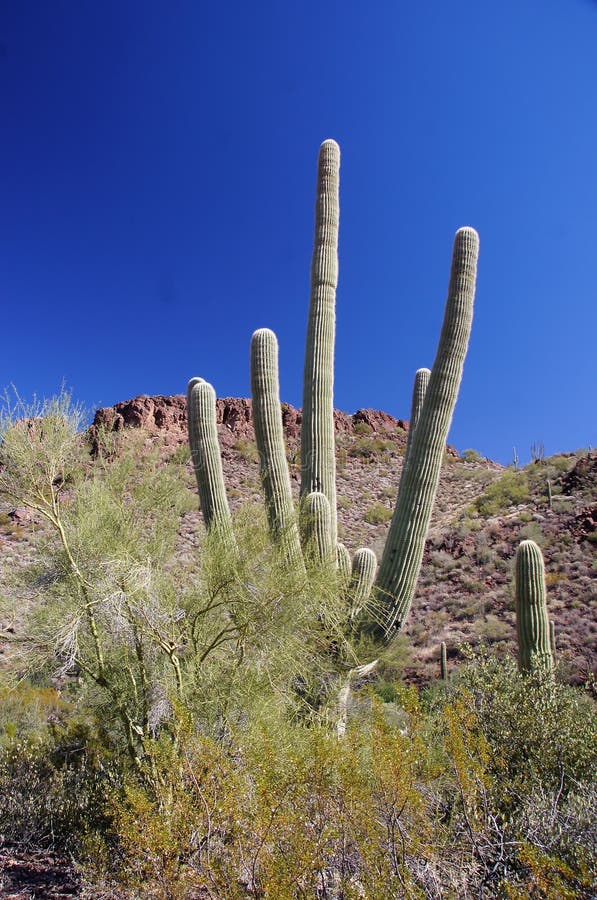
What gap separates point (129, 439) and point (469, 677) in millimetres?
6898

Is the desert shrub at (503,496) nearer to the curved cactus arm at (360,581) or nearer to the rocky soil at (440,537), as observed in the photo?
the rocky soil at (440,537)

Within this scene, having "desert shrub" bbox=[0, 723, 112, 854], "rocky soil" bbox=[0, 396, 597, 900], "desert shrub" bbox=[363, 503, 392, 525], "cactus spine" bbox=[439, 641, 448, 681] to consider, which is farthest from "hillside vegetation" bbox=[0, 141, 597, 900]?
"desert shrub" bbox=[363, 503, 392, 525]

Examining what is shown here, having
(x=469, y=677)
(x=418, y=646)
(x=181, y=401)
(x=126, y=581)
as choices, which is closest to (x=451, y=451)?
(x=181, y=401)

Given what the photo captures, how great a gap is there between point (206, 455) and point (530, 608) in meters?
5.13

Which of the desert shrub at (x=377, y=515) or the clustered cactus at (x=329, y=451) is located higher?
the desert shrub at (x=377, y=515)

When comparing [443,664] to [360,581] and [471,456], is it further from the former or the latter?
[471,456]

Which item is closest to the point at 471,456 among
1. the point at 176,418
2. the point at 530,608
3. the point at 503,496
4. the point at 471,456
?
the point at 471,456

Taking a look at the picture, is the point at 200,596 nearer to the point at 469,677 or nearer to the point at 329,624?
the point at 329,624

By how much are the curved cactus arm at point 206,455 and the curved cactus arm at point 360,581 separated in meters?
1.87

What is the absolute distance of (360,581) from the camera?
24.9 feet

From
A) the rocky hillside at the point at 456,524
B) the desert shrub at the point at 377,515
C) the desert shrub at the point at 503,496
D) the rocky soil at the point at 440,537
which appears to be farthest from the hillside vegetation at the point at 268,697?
the desert shrub at the point at 377,515

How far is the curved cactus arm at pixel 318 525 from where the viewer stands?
7500 millimetres

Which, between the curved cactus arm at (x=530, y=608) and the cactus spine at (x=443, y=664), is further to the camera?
the cactus spine at (x=443, y=664)

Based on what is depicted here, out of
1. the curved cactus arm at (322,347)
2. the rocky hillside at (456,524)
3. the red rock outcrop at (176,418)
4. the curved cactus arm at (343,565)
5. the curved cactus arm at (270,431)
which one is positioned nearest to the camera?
the curved cactus arm at (343,565)
